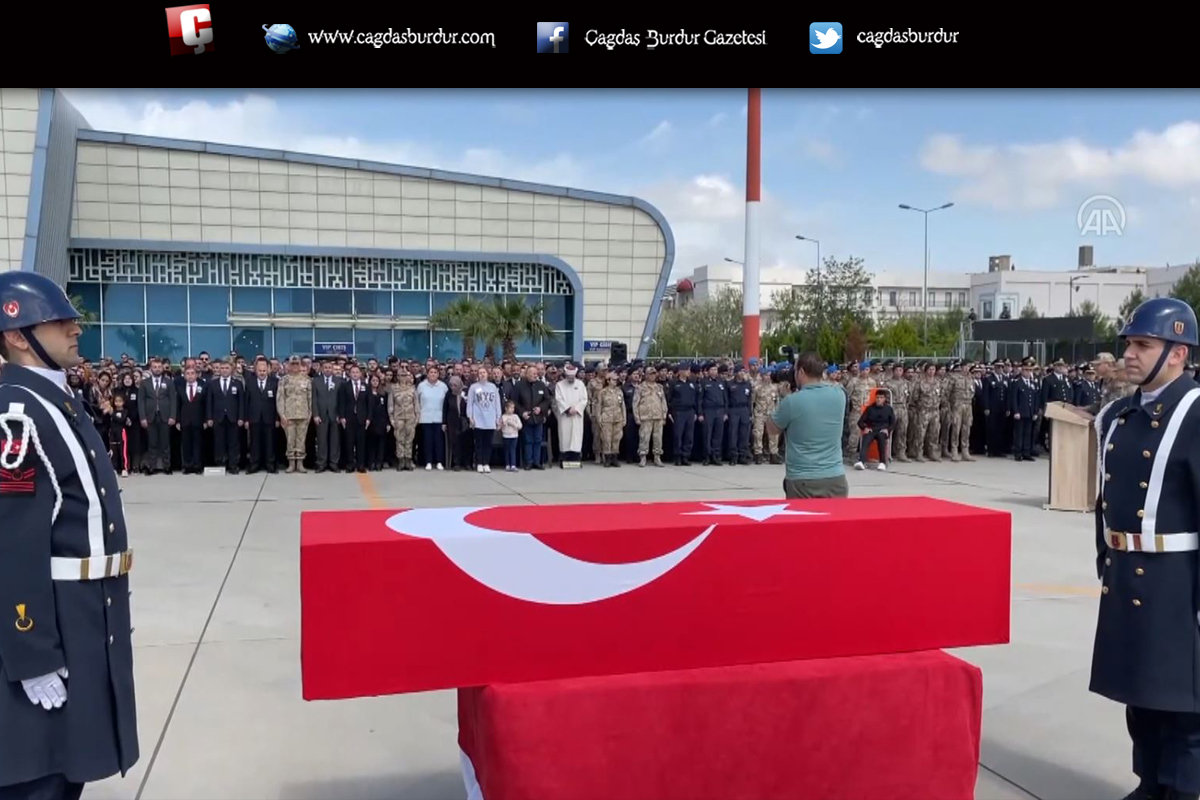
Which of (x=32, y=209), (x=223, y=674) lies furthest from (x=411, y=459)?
(x=32, y=209)

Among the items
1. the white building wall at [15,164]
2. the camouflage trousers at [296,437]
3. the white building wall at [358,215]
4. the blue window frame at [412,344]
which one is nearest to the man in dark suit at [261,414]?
the camouflage trousers at [296,437]

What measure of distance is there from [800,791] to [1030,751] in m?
1.73

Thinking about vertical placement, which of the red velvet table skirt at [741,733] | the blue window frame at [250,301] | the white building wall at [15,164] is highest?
the white building wall at [15,164]

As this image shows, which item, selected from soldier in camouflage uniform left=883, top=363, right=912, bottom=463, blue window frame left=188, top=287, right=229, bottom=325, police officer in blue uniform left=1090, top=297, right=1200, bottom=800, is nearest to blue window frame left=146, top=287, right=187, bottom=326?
blue window frame left=188, top=287, right=229, bottom=325

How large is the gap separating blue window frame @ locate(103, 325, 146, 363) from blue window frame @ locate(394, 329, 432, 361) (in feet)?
29.7

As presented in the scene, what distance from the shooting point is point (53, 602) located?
2686mm

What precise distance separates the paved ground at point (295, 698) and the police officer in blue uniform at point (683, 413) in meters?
6.59

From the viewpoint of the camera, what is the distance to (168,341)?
34406mm

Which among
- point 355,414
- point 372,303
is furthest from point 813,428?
point 372,303

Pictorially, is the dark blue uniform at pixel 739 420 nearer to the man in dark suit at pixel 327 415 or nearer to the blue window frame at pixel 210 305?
the man in dark suit at pixel 327 415

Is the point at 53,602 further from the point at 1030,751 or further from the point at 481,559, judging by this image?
the point at 1030,751

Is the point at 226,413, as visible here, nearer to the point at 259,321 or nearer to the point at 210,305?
the point at 259,321

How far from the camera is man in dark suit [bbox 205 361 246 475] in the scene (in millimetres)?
14039

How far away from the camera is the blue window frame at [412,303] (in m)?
37.6
